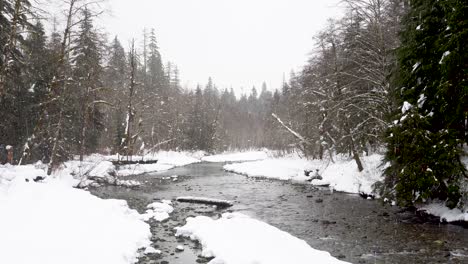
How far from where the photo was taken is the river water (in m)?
9.41

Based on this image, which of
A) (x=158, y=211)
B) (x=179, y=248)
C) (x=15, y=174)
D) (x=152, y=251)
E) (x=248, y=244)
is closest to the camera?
(x=248, y=244)

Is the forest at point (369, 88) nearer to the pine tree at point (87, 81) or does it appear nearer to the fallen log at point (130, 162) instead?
the pine tree at point (87, 81)

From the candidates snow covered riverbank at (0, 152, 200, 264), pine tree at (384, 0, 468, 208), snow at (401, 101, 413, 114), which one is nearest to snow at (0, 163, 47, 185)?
snow covered riverbank at (0, 152, 200, 264)

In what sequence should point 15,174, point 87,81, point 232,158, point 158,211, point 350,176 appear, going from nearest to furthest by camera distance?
point 15,174, point 158,211, point 350,176, point 87,81, point 232,158

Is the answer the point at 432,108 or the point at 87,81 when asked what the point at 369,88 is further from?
the point at 87,81

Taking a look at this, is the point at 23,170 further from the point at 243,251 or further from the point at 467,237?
the point at 467,237

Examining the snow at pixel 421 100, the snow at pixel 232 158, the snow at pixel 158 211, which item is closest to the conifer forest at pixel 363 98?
the snow at pixel 421 100

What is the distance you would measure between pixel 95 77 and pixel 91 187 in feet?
36.7

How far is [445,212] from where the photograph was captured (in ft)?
41.4

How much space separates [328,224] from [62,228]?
29.1 ft

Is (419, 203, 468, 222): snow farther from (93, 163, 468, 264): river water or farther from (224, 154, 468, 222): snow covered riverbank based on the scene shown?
(93, 163, 468, 264): river water

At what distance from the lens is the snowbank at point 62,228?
7.40 metres

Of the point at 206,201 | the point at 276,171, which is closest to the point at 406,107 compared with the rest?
the point at 206,201

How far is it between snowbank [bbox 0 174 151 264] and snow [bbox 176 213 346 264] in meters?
1.82
